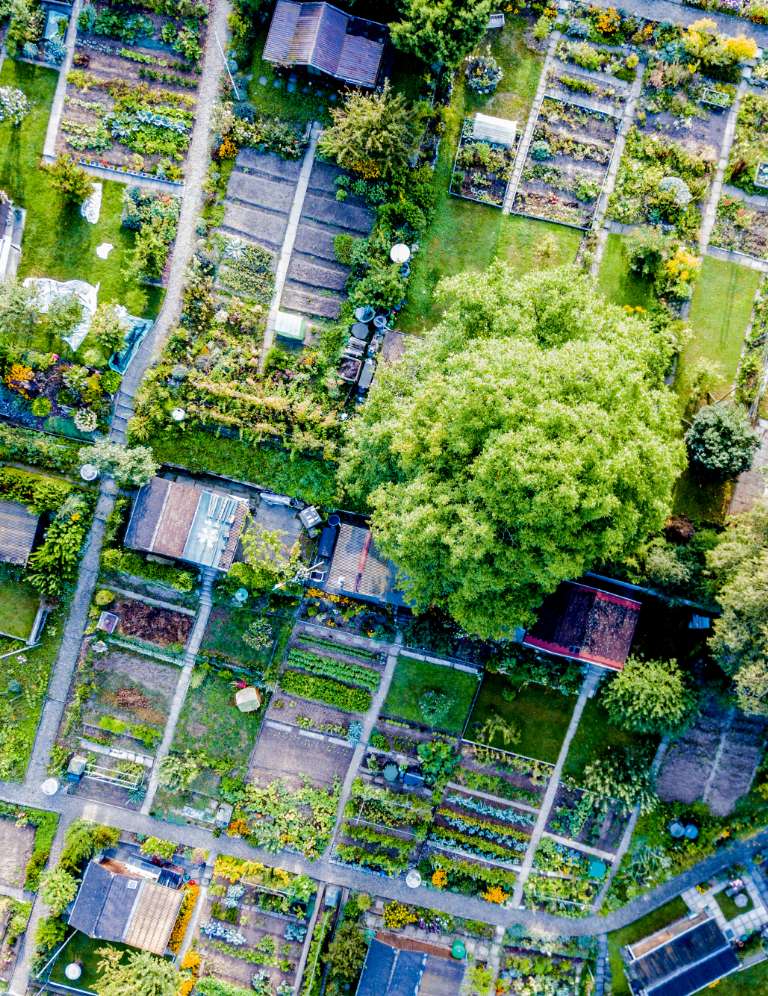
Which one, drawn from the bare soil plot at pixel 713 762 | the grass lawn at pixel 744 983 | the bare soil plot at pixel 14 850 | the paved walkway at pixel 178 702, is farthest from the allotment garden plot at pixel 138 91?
the grass lawn at pixel 744 983

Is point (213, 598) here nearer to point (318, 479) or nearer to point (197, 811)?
point (318, 479)

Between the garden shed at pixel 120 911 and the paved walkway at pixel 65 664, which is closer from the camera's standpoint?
the garden shed at pixel 120 911

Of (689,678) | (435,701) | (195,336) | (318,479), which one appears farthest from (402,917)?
(195,336)

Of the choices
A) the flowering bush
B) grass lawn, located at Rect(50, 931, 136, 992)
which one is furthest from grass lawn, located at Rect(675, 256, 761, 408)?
grass lawn, located at Rect(50, 931, 136, 992)

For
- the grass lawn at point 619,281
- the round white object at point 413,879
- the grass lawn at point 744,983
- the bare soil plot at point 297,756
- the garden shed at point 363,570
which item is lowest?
the grass lawn at point 744,983

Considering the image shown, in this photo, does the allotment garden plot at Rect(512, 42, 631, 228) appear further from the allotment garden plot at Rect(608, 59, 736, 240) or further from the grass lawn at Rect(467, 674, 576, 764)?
the grass lawn at Rect(467, 674, 576, 764)

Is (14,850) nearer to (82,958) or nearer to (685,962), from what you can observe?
(82,958)

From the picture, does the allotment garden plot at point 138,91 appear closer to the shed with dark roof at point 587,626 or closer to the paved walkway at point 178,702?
the paved walkway at point 178,702
